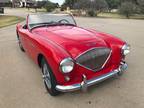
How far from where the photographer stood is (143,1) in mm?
32812

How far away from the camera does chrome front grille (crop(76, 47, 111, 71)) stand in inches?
136

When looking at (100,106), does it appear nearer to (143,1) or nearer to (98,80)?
(98,80)

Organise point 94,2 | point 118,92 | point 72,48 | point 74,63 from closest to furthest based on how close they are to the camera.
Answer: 1. point 74,63
2. point 72,48
3. point 118,92
4. point 94,2

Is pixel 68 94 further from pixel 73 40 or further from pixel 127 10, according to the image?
pixel 127 10

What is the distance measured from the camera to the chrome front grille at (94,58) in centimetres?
344

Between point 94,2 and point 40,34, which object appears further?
point 94,2

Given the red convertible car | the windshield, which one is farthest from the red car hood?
the windshield

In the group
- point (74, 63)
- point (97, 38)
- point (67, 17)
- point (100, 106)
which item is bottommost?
point (100, 106)

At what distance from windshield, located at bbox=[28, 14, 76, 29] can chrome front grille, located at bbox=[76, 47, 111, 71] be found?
2042mm

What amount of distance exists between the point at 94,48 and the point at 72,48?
403mm

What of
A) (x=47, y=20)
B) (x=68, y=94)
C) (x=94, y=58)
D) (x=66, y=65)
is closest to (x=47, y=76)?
(x=68, y=94)

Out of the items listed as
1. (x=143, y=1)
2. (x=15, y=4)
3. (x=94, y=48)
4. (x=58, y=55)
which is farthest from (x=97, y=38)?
(x=15, y=4)

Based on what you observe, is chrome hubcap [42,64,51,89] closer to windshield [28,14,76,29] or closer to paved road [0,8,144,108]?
paved road [0,8,144,108]

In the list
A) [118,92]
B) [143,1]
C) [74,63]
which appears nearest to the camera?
[74,63]
